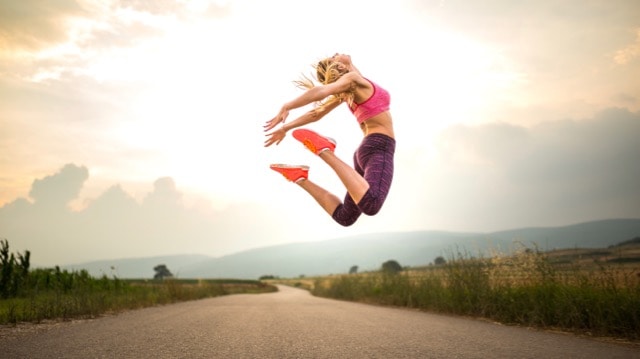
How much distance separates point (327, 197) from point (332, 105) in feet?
3.37

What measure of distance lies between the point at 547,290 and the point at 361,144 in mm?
5023

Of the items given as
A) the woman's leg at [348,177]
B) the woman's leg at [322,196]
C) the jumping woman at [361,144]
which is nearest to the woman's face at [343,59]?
the jumping woman at [361,144]

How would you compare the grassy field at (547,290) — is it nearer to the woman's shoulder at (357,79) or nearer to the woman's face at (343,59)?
the woman's shoulder at (357,79)

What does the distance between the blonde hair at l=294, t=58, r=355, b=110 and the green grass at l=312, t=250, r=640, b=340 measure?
4739 millimetres

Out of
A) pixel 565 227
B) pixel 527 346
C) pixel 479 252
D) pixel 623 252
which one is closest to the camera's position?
pixel 527 346

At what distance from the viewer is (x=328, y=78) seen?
4246 mm

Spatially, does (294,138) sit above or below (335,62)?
below

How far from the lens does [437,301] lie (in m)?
10.2

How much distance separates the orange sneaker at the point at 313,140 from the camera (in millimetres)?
4191

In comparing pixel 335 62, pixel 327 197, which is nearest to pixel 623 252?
pixel 327 197

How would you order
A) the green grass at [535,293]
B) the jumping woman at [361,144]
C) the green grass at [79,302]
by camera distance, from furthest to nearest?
the green grass at [79,302]
the green grass at [535,293]
the jumping woman at [361,144]

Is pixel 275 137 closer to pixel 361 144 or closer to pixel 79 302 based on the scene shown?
pixel 361 144

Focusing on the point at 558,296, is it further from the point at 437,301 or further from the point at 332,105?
the point at 332,105

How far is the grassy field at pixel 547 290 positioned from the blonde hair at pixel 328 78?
4.73m
